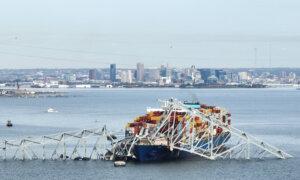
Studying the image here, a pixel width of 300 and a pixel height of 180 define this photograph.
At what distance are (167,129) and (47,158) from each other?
7.13 metres

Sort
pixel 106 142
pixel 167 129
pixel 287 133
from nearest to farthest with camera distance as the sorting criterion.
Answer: pixel 167 129
pixel 106 142
pixel 287 133

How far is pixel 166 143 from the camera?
55.2 meters

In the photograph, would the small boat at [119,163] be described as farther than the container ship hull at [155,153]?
No

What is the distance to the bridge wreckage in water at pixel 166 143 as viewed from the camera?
5544 cm

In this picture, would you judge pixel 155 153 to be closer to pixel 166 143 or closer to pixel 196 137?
pixel 166 143

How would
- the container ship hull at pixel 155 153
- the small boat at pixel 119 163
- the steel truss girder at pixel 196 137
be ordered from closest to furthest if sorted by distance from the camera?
the small boat at pixel 119 163
the container ship hull at pixel 155 153
the steel truss girder at pixel 196 137

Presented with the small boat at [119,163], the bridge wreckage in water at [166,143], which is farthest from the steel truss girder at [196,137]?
the small boat at [119,163]

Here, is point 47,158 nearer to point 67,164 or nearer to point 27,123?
point 67,164

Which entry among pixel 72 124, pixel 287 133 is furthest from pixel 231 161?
pixel 72 124

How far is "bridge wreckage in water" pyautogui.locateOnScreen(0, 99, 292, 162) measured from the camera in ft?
182

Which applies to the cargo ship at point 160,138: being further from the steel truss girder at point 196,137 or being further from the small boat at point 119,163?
the small boat at point 119,163

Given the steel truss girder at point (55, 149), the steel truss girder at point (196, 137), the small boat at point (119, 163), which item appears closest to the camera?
the small boat at point (119, 163)

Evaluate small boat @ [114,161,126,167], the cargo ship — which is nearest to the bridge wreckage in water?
the cargo ship

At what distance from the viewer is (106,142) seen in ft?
218
